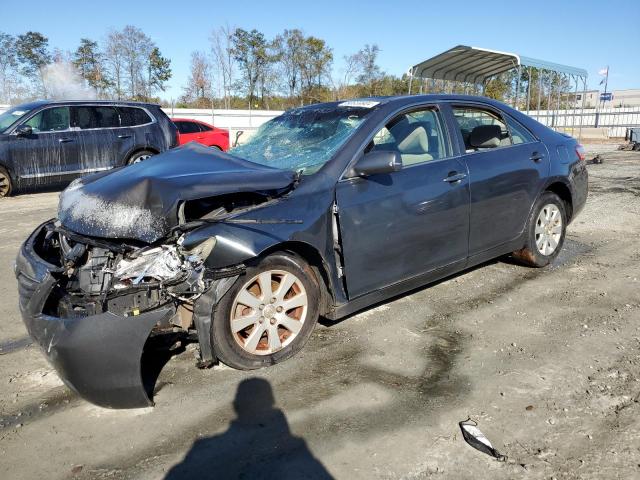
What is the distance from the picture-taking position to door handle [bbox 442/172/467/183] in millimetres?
4002

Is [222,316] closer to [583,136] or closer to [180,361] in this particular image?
[180,361]

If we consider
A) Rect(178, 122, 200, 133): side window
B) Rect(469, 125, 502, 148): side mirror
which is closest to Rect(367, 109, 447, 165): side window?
Rect(469, 125, 502, 148): side mirror

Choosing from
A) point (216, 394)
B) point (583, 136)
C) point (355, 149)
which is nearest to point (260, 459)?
point (216, 394)

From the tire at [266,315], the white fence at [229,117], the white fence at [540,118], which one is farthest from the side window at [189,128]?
the tire at [266,315]

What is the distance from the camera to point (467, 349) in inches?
139

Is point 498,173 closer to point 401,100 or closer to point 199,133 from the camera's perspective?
point 401,100

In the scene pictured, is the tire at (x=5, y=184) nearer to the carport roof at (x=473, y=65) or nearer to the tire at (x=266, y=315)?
the tire at (x=266, y=315)

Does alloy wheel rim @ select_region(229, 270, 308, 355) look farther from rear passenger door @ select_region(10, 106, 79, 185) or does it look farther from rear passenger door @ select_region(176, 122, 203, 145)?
rear passenger door @ select_region(176, 122, 203, 145)

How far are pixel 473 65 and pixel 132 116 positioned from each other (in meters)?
11.1

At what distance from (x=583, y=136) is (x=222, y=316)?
29.1 meters

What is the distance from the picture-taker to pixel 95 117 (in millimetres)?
10367

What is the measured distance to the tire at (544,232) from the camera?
192 inches

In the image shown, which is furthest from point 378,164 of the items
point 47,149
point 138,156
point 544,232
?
point 138,156

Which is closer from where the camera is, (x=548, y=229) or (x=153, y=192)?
(x=153, y=192)
